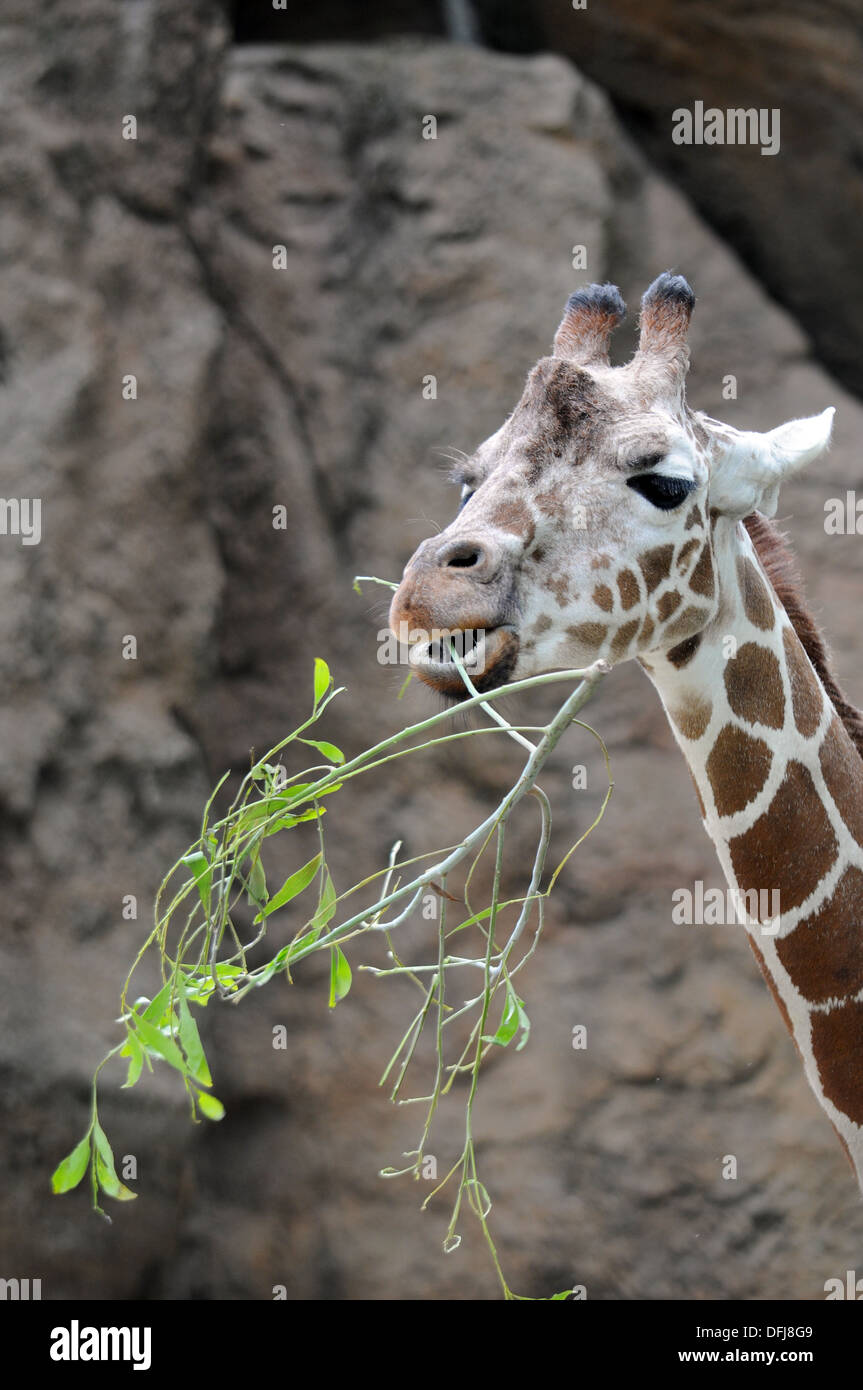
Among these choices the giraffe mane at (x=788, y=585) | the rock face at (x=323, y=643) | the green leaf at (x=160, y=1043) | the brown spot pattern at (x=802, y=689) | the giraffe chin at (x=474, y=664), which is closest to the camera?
the green leaf at (x=160, y=1043)

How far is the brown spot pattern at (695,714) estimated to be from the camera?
9.08 feet

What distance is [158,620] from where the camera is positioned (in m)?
5.30

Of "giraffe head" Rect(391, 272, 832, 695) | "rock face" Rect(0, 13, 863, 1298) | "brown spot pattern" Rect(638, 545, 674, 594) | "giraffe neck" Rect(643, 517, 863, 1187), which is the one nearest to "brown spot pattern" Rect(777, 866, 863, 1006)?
"giraffe neck" Rect(643, 517, 863, 1187)

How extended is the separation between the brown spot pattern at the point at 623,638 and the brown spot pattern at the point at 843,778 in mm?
607

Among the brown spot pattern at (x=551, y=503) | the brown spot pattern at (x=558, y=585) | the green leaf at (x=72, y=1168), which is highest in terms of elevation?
the brown spot pattern at (x=551, y=503)

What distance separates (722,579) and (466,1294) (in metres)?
3.91

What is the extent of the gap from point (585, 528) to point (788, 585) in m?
0.75

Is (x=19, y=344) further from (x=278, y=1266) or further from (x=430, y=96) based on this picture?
(x=278, y=1266)

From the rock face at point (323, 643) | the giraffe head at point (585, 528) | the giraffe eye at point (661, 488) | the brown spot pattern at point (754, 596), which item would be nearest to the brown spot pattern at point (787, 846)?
the brown spot pattern at point (754, 596)

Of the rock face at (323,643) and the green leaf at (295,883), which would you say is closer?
the green leaf at (295,883)

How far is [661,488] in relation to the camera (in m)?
2.56

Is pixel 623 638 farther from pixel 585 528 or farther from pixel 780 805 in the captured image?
pixel 780 805

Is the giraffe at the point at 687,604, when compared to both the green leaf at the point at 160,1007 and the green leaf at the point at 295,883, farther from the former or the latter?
the green leaf at the point at 160,1007

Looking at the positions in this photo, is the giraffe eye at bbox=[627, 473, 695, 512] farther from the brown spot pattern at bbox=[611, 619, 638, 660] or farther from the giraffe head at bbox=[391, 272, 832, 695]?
the brown spot pattern at bbox=[611, 619, 638, 660]
